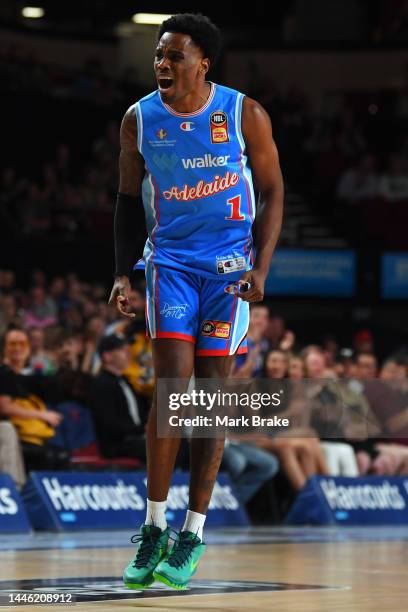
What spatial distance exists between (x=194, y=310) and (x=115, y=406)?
5.77 m

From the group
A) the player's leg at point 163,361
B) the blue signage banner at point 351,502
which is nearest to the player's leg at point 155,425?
the player's leg at point 163,361

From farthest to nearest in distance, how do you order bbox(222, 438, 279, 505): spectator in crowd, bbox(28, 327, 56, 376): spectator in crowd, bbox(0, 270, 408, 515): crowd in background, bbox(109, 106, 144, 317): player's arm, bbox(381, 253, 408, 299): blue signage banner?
bbox(381, 253, 408, 299): blue signage banner → bbox(28, 327, 56, 376): spectator in crowd → bbox(222, 438, 279, 505): spectator in crowd → bbox(0, 270, 408, 515): crowd in background → bbox(109, 106, 144, 317): player's arm

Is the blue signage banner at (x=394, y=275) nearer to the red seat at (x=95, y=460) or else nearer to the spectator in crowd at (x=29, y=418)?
the red seat at (x=95, y=460)

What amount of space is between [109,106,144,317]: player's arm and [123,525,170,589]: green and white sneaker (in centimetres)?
102

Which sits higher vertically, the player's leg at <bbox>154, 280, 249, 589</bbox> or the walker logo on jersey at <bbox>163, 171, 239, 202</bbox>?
the walker logo on jersey at <bbox>163, 171, 239, 202</bbox>

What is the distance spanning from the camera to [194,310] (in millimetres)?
5465

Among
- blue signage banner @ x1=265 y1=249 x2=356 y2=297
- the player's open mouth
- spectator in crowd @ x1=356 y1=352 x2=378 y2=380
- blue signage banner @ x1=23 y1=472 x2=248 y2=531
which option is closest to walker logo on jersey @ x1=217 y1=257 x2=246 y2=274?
the player's open mouth

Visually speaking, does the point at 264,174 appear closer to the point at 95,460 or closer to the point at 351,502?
A: the point at 95,460

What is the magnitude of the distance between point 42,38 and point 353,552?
18951mm

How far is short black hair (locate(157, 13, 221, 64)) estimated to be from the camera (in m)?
5.43

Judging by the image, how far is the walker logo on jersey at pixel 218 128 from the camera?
5.46m

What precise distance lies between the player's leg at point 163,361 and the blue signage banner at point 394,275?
52.9 ft

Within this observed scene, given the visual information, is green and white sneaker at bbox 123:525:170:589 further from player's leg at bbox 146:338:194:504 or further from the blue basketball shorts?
→ the blue basketball shorts

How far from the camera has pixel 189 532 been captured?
5.39 m
